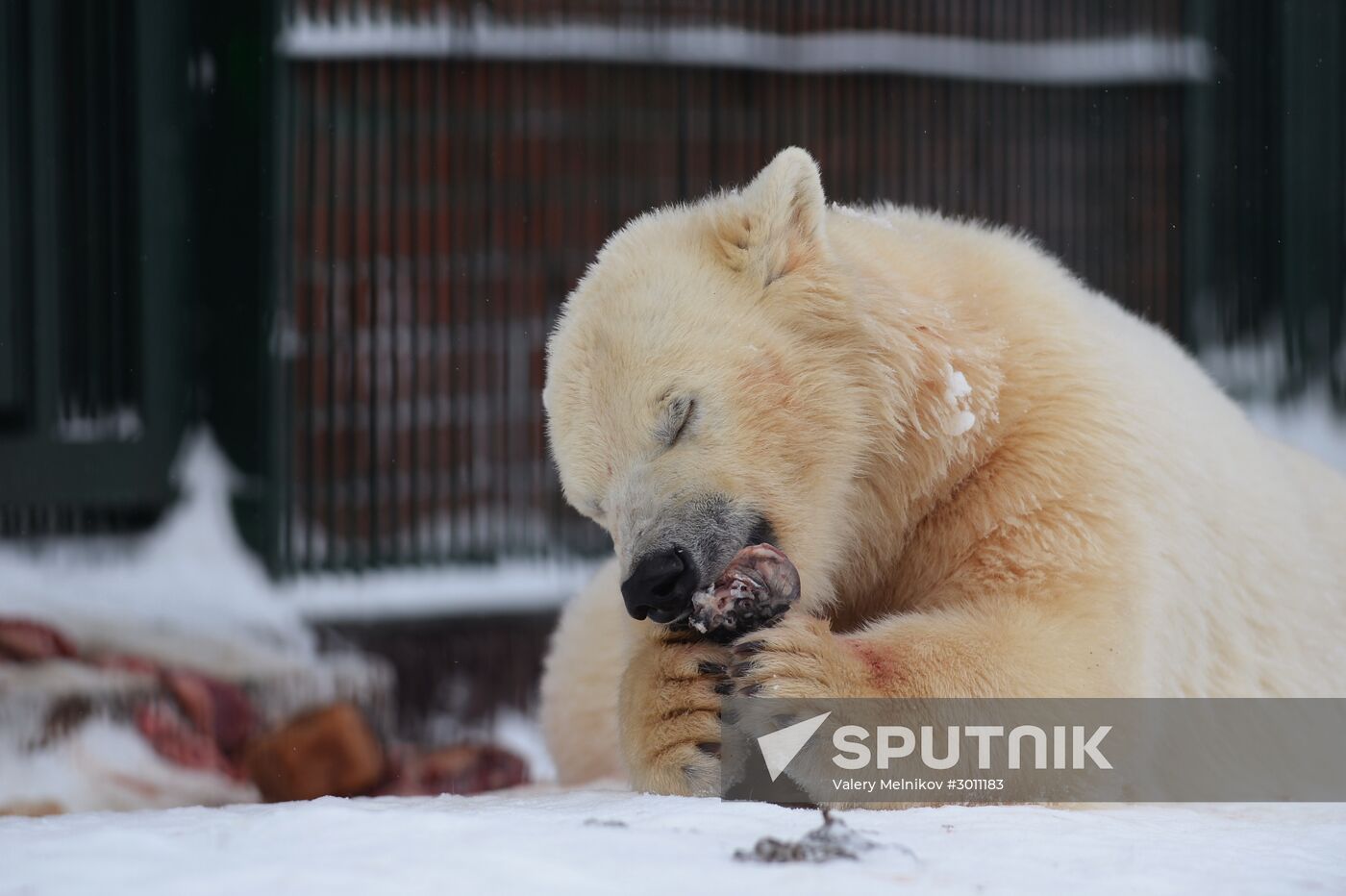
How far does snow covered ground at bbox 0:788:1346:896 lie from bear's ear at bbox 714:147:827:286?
3.88ft

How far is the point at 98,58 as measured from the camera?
569 cm

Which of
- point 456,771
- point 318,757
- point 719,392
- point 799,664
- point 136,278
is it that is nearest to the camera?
point 799,664

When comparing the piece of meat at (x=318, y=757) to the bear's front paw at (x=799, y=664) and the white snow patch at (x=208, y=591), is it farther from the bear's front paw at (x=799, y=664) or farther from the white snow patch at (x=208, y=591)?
the bear's front paw at (x=799, y=664)

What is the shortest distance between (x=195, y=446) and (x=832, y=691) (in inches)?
154

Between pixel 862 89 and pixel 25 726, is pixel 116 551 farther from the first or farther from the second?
pixel 862 89

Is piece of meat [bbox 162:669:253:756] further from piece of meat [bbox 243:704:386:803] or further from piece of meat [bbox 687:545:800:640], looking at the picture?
piece of meat [bbox 687:545:800:640]

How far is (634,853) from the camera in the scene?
2064 mm

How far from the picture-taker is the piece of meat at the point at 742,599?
2.75m

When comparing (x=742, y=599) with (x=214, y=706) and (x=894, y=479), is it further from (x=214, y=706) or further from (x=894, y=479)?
(x=214, y=706)

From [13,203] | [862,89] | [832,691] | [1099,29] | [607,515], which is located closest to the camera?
[832,691]

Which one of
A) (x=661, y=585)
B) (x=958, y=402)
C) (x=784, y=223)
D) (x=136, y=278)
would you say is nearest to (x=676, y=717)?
(x=661, y=585)

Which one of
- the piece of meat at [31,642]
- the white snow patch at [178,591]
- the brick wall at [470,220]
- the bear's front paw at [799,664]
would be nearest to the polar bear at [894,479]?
the bear's front paw at [799,664]

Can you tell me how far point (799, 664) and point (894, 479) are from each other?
2.15 ft

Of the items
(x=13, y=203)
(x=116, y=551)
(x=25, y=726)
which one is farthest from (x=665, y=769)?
(x=13, y=203)
